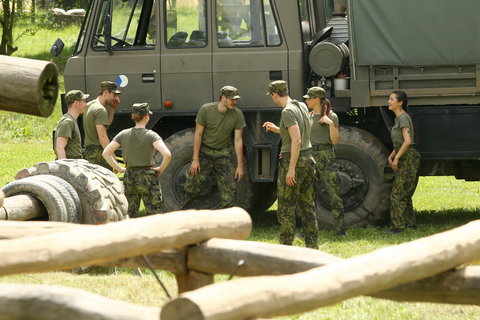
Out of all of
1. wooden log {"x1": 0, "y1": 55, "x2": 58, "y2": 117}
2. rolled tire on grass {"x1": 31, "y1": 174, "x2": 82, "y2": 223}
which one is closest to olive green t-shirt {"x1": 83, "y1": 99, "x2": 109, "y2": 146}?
rolled tire on grass {"x1": 31, "y1": 174, "x2": 82, "y2": 223}

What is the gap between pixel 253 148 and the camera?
1232 centimetres

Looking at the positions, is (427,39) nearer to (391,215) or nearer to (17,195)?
(391,215)

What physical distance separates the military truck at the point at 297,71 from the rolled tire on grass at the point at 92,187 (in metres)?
2.88

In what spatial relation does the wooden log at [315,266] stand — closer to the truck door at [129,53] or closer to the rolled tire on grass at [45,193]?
the rolled tire on grass at [45,193]

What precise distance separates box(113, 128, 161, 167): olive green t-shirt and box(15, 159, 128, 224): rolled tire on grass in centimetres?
111

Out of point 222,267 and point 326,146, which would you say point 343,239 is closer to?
point 326,146

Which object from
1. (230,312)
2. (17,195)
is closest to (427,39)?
(17,195)

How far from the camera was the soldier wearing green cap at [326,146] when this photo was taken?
11594 millimetres

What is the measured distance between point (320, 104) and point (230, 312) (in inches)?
320

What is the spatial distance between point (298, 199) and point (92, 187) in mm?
2380

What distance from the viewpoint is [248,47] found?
40.6ft

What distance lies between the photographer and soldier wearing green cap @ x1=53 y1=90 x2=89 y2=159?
11.5m

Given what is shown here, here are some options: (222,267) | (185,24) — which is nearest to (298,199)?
(185,24)

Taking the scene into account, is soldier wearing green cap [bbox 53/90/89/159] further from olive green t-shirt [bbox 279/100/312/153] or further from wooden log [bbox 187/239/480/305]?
wooden log [bbox 187/239/480/305]
